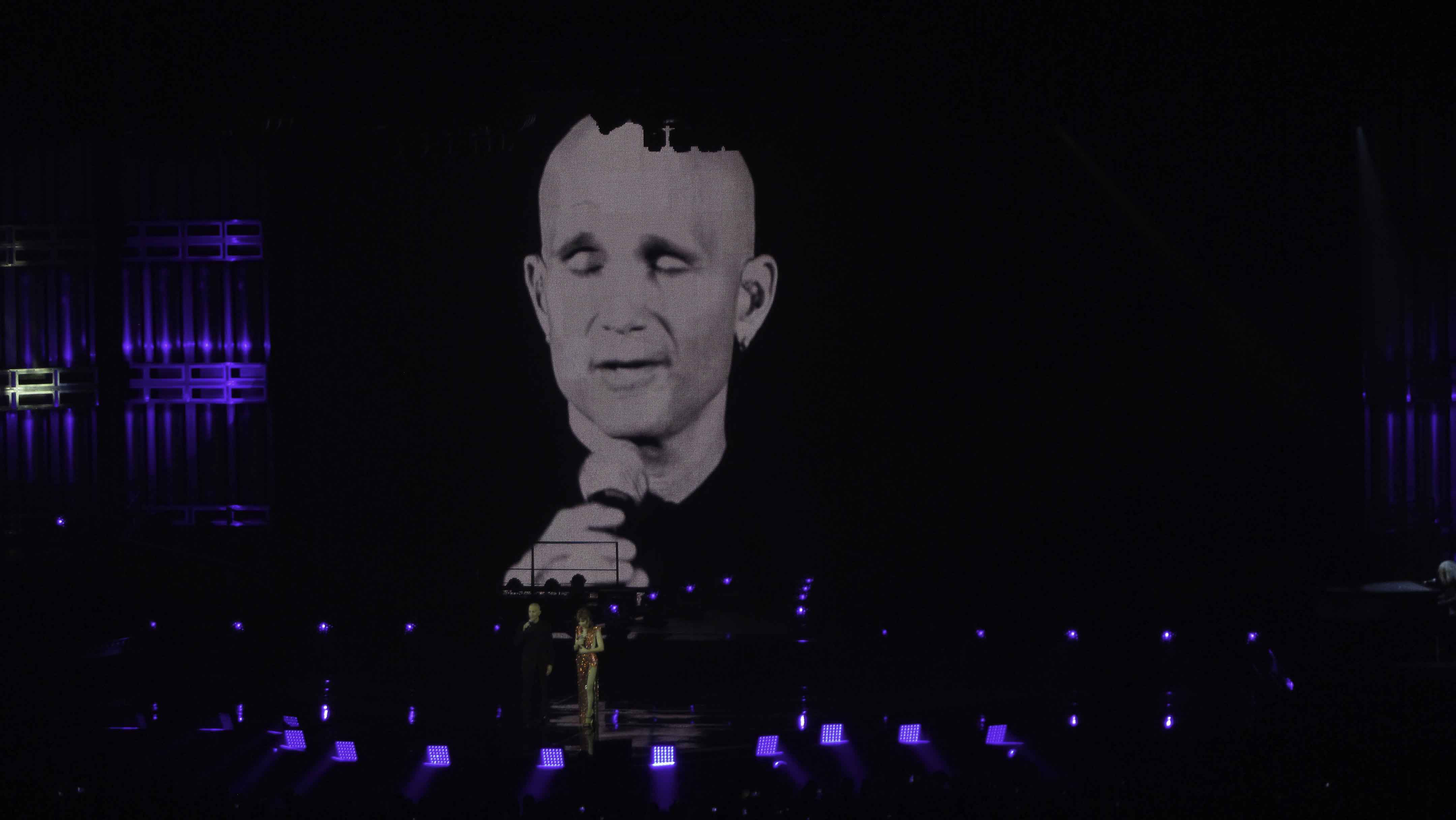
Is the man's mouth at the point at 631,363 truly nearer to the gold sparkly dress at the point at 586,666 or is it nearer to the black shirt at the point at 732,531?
the black shirt at the point at 732,531

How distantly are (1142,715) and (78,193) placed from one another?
12.5m

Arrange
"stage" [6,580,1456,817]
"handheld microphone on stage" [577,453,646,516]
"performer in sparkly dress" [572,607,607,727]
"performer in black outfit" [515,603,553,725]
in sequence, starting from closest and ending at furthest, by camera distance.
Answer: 1. "stage" [6,580,1456,817]
2. "performer in sparkly dress" [572,607,607,727]
3. "performer in black outfit" [515,603,553,725]
4. "handheld microphone on stage" [577,453,646,516]

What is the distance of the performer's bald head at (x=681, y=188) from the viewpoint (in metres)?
13.9

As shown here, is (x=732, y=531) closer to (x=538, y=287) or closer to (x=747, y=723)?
(x=538, y=287)

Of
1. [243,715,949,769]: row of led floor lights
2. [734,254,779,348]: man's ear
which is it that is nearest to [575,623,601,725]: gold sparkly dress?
[243,715,949,769]: row of led floor lights

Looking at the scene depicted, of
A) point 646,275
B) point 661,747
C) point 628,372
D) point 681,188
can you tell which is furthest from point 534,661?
point 681,188

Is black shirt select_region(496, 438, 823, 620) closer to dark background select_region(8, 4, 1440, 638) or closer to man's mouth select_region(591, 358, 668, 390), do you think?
dark background select_region(8, 4, 1440, 638)

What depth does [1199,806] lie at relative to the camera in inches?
196

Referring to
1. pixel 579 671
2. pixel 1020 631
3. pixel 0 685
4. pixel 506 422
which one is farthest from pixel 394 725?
pixel 1020 631

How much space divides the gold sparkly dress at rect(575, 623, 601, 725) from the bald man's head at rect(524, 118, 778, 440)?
13.1 ft

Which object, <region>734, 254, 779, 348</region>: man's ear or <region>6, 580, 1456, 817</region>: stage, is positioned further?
<region>734, 254, 779, 348</region>: man's ear

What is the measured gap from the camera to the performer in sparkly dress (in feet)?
33.3

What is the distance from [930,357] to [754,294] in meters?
1.97

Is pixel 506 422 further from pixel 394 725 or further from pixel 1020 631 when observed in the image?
pixel 1020 631
